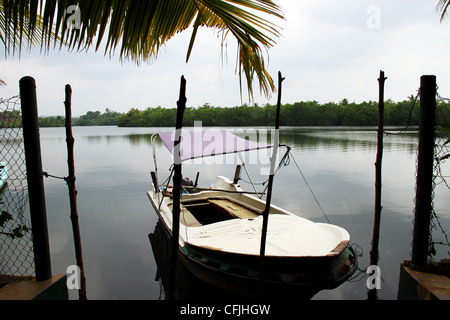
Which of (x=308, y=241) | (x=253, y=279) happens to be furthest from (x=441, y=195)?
(x=253, y=279)

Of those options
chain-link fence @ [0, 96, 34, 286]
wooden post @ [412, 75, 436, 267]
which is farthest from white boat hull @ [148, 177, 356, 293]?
chain-link fence @ [0, 96, 34, 286]

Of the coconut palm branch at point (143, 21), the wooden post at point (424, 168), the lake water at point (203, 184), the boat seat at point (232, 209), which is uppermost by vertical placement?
the coconut palm branch at point (143, 21)

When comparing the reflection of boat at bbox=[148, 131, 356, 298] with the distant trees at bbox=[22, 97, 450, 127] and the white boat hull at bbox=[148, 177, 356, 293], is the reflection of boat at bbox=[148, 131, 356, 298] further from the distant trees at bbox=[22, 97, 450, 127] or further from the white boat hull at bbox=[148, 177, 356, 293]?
the distant trees at bbox=[22, 97, 450, 127]

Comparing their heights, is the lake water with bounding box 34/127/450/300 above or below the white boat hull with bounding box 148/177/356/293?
below

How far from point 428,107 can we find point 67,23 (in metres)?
2.61

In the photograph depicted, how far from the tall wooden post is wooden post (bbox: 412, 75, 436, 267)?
2843 millimetres

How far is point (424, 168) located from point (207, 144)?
4.12 metres

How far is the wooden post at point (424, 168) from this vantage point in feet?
7.04

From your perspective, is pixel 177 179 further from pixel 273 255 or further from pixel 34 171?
pixel 273 255

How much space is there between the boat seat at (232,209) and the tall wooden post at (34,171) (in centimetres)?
409

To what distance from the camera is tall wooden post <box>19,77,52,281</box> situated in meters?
1.94

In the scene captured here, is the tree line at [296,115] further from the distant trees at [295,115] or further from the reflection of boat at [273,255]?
the reflection of boat at [273,255]

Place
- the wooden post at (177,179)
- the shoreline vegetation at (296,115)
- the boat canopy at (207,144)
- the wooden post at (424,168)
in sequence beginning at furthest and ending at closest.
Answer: the shoreline vegetation at (296,115), the boat canopy at (207,144), the wooden post at (424,168), the wooden post at (177,179)

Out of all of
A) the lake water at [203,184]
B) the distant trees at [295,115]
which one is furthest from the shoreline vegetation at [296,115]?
the lake water at [203,184]
